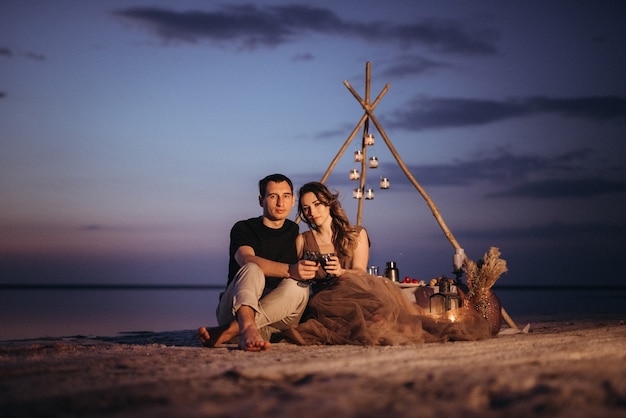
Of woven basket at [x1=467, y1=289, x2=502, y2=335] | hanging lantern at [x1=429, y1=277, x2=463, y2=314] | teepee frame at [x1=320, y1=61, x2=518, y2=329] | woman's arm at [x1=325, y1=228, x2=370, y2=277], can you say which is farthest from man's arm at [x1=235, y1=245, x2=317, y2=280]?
teepee frame at [x1=320, y1=61, x2=518, y2=329]

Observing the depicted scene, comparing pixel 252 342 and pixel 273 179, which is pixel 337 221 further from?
pixel 252 342

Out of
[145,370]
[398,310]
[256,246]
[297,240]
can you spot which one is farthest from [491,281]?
[145,370]

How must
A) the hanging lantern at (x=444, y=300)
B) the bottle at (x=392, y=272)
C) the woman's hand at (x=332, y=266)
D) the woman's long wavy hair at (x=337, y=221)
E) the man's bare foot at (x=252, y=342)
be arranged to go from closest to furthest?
the man's bare foot at (x=252, y=342), the woman's hand at (x=332, y=266), the woman's long wavy hair at (x=337, y=221), the hanging lantern at (x=444, y=300), the bottle at (x=392, y=272)

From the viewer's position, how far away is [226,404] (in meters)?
2.10

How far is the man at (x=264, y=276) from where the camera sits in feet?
14.3

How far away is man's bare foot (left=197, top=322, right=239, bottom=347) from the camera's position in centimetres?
437

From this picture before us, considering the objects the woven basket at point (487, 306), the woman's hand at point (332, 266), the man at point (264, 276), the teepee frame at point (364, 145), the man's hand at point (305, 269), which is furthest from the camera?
the teepee frame at point (364, 145)

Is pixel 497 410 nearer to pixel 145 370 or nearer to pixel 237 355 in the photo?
pixel 145 370

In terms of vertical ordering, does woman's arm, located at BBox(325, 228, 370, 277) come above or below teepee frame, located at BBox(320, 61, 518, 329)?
below

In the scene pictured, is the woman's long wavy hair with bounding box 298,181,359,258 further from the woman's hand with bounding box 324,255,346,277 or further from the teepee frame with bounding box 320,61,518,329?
the teepee frame with bounding box 320,61,518,329

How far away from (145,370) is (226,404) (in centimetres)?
101

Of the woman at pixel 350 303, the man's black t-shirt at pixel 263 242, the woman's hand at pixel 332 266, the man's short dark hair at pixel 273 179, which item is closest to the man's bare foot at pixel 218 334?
the woman at pixel 350 303

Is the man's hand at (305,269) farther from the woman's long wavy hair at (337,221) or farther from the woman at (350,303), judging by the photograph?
the woman's long wavy hair at (337,221)

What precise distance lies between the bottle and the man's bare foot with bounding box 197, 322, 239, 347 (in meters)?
2.47
